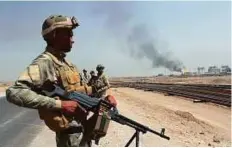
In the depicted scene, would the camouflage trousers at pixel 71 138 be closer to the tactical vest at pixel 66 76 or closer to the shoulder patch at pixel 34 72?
the tactical vest at pixel 66 76

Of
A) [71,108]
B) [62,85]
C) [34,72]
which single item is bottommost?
[71,108]

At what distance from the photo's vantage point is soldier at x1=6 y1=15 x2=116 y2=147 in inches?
167

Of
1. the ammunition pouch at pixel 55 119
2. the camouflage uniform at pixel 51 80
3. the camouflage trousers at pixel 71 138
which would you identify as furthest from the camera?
the camouflage trousers at pixel 71 138

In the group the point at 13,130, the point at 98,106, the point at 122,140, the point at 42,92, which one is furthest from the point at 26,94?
the point at 13,130

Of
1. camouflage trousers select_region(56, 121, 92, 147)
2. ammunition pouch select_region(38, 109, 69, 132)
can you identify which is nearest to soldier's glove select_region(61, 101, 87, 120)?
ammunition pouch select_region(38, 109, 69, 132)

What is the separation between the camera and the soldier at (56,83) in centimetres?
423

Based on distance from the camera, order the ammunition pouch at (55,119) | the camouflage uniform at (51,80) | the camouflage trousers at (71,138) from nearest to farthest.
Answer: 1. the camouflage uniform at (51,80)
2. the ammunition pouch at (55,119)
3. the camouflage trousers at (71,138)

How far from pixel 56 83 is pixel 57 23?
0.53m

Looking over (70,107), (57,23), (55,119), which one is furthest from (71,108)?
(57,23)

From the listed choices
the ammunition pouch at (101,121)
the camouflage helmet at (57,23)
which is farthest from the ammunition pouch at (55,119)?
the camouflage helmet at (57,23)

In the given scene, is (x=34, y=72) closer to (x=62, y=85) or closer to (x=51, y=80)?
(x=51, y=80)

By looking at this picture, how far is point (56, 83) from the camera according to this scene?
14.8ft

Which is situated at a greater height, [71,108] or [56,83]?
[56,83]

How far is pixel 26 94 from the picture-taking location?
4.20 metres
